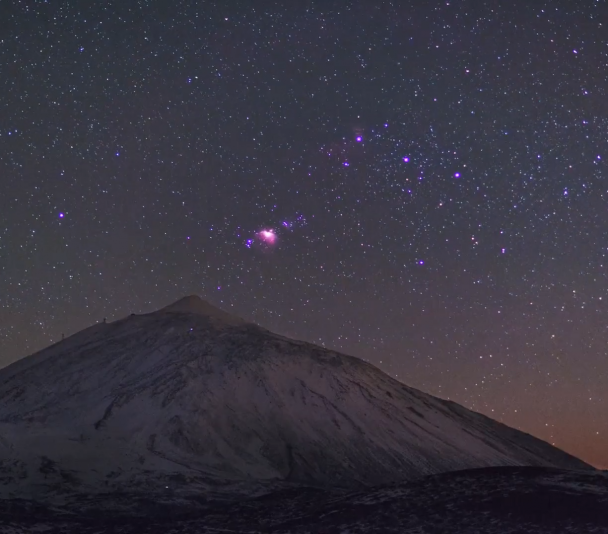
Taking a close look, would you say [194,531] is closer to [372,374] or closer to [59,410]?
[59,410]

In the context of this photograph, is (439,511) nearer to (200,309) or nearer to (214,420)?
(214,420)

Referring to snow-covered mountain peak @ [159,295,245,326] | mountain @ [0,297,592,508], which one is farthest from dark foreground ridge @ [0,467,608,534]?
snow-covered mountain peak @ [159,295,245,326]

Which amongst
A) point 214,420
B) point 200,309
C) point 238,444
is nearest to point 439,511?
point 238,444

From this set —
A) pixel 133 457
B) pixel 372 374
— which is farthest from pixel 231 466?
pixel 372 374

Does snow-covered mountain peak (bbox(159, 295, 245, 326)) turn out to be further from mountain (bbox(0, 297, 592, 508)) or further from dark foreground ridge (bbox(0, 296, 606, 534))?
mountain (bbox(0, 297, 592, 508))

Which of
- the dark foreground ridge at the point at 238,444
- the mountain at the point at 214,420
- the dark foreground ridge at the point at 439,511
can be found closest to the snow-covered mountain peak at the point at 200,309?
the dark foreground ridge at the point at 238,444

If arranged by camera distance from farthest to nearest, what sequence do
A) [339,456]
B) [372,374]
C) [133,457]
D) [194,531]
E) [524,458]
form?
1. [372,374]
2. [524,458]
3. [339,456]
4. [133,457]
5. [194,531]
